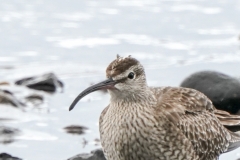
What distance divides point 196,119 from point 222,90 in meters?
3.11

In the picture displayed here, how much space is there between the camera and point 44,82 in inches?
678

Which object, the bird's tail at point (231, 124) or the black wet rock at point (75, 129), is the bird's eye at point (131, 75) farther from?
the black wet rock at point (75, 129)

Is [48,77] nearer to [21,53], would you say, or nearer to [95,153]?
[21,53]

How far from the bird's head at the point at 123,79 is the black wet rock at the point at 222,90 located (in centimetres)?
393

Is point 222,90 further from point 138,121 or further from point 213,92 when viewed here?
point 138,121

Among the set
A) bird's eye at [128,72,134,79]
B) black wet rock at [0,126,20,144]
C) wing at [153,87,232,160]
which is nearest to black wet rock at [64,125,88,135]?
black wet rock at [0,126,20,144]

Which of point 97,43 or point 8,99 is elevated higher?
point 97,43

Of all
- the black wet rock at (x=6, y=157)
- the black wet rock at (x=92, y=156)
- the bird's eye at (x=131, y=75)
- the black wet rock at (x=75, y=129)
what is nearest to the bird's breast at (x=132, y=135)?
the bird's eye at (x=131, y=75)

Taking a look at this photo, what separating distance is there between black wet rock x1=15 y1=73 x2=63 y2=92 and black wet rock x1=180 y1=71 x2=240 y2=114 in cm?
269

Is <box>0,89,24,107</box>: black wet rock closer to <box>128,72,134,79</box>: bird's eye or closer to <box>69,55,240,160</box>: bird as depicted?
<box>69,55,240,160</box>: bird

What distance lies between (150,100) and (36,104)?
14.4ft

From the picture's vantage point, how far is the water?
16641 mm

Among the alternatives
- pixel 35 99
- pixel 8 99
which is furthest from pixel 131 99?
pixel 35 99

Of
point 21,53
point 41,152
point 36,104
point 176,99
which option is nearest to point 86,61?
point 21,53
